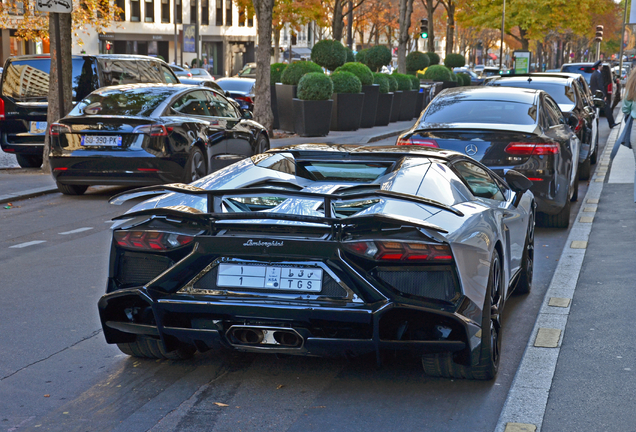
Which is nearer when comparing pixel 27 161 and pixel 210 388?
pixel 210 388

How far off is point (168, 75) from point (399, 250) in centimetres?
1403

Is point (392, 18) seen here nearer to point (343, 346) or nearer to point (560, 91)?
point (560, 91)

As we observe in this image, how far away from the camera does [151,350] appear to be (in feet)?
16.3

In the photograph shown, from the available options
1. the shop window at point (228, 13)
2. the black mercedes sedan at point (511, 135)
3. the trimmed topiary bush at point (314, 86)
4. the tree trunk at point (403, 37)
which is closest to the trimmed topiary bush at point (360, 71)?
the trimmed topiary bush at point (314, 86)

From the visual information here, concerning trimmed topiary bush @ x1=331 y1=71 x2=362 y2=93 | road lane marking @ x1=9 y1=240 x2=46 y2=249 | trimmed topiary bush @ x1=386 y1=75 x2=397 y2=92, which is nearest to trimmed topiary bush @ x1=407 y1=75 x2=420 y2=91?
trimmed topiary bush @ x1=386 y1=75 x2=397 y2=92

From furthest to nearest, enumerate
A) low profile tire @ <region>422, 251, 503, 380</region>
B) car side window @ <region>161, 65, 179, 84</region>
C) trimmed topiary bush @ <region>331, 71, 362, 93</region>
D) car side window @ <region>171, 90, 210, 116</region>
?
trimmed topiary bush @ <region>331, 71, 362, 93</region> → car side window @ <region>161, 65, 179, 84</region> → car side window @ <region>171, 90, 210, 116</region> → low profile tire @ <region>422, 251, 503, 380</region>

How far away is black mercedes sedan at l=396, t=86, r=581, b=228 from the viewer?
8.83m

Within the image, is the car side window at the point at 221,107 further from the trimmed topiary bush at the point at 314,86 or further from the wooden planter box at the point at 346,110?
the wooden planter box at the point at 346,110

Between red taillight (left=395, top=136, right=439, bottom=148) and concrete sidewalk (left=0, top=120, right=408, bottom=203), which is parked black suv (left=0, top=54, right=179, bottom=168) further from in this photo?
red taillight (left=395, top=136, right=439, bottom=148)

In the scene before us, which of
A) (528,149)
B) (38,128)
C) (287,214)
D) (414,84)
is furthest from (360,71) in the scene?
(287,214)

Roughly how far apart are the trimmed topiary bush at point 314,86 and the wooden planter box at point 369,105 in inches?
126

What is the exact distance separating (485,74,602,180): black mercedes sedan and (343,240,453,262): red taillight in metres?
9.72

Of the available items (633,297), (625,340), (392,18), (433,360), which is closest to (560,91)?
(633,297)

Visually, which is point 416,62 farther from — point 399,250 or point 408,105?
point 399,250
